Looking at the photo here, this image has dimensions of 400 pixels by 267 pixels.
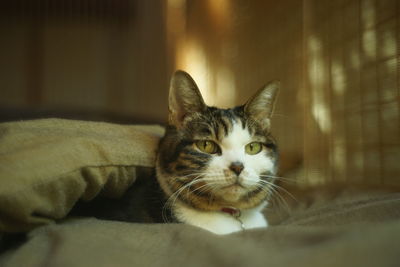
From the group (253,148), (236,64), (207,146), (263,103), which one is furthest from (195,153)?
(236,64)

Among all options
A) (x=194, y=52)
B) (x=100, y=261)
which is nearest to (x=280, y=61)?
(x=194, y=52)

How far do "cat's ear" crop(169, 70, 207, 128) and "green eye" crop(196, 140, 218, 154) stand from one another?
0.37 feet

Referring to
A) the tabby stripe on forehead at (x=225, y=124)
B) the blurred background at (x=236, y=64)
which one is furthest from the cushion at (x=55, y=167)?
the blurred background at (x=236, y=64)

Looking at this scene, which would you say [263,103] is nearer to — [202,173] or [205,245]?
[202,173]

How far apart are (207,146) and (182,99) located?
0.58 ft

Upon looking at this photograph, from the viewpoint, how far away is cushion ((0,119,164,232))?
61 cm

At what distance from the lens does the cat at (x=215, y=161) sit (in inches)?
32.4

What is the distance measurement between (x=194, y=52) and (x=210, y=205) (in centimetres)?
130

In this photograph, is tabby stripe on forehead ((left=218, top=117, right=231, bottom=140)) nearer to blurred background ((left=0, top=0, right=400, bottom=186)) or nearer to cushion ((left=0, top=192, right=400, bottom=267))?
cushion ((left=0, top=192, right=400, bottom=267))

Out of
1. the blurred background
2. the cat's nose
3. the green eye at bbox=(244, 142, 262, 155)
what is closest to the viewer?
the cat's nose

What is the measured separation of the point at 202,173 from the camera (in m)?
0.82

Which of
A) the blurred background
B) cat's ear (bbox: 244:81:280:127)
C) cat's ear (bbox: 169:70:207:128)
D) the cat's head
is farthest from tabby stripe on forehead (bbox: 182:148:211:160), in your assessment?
the blurred background

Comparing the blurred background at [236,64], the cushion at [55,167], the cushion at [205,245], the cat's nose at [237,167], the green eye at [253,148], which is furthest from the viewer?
the blurred background at [236,64]

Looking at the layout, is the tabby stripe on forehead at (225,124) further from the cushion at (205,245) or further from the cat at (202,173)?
the cushion at (205,245)
